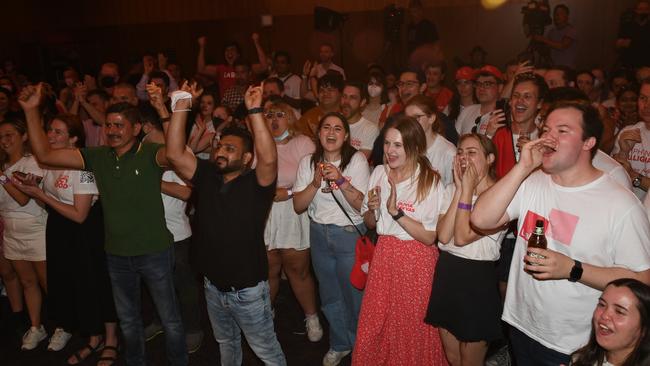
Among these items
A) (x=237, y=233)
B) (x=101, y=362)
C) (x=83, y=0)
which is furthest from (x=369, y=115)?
(x=83, y=0)

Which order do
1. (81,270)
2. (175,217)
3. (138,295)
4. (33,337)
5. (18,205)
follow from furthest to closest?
(33,337) < (18,205) < (175,217) < (81,270) < (138,295)

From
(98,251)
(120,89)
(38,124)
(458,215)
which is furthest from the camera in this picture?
(120,89)

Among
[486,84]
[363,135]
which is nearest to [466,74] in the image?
[486,84]

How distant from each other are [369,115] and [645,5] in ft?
14.5

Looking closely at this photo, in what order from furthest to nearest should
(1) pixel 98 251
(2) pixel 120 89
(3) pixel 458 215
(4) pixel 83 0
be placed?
(4) pixel 83 0, (2) pixel 120 89, (1) pixel 98 251, (3) pixel 458 215

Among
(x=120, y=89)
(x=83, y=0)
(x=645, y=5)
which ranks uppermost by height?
(x=83, y=0)

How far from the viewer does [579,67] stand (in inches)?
385

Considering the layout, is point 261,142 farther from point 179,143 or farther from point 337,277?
point 337,277

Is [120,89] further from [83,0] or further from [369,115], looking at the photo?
[83,0]

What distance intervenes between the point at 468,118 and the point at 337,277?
7.51 ft

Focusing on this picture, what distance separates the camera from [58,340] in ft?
14.8

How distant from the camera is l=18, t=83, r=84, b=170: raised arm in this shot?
351 cm

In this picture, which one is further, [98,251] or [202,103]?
[202,103]

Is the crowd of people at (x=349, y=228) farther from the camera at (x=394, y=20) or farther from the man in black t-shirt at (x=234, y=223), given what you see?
the camera at (x=394, y=20)
